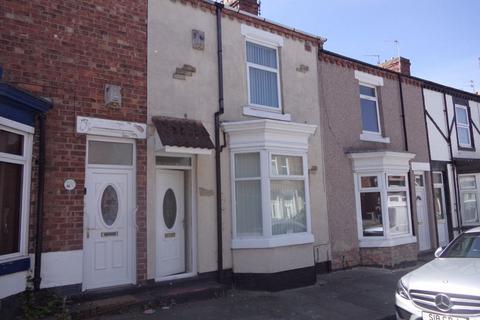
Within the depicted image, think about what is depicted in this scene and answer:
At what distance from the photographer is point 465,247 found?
646 centimetres

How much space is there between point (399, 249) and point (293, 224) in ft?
12.2

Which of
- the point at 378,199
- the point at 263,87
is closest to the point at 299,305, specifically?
the point at 378,199

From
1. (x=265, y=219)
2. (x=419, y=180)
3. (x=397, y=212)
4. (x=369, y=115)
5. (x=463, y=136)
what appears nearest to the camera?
(x=265, y=219)

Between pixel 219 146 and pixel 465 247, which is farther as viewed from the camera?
pixel 219 146

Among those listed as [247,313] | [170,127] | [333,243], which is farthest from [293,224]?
[170,127]

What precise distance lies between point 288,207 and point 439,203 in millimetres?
7233

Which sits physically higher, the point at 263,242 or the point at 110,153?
the point at 110,153

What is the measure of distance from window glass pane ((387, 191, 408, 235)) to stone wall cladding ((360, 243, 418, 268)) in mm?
508

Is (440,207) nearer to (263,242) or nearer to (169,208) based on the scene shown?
(263,242)

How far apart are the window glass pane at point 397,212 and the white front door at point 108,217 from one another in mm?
7005

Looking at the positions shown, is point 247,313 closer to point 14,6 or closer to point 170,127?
point 170,127

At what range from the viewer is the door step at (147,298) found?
640 cm

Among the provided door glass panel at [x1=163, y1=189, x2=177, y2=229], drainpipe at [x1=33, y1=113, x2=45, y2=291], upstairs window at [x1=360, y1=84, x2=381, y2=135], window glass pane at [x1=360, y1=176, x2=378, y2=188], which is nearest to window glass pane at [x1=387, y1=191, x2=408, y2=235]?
window glass pane at [x1=360, y1=176, x2=378, y2=188]

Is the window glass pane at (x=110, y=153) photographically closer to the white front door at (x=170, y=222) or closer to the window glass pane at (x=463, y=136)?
the white front door at (x=170, y=222)
